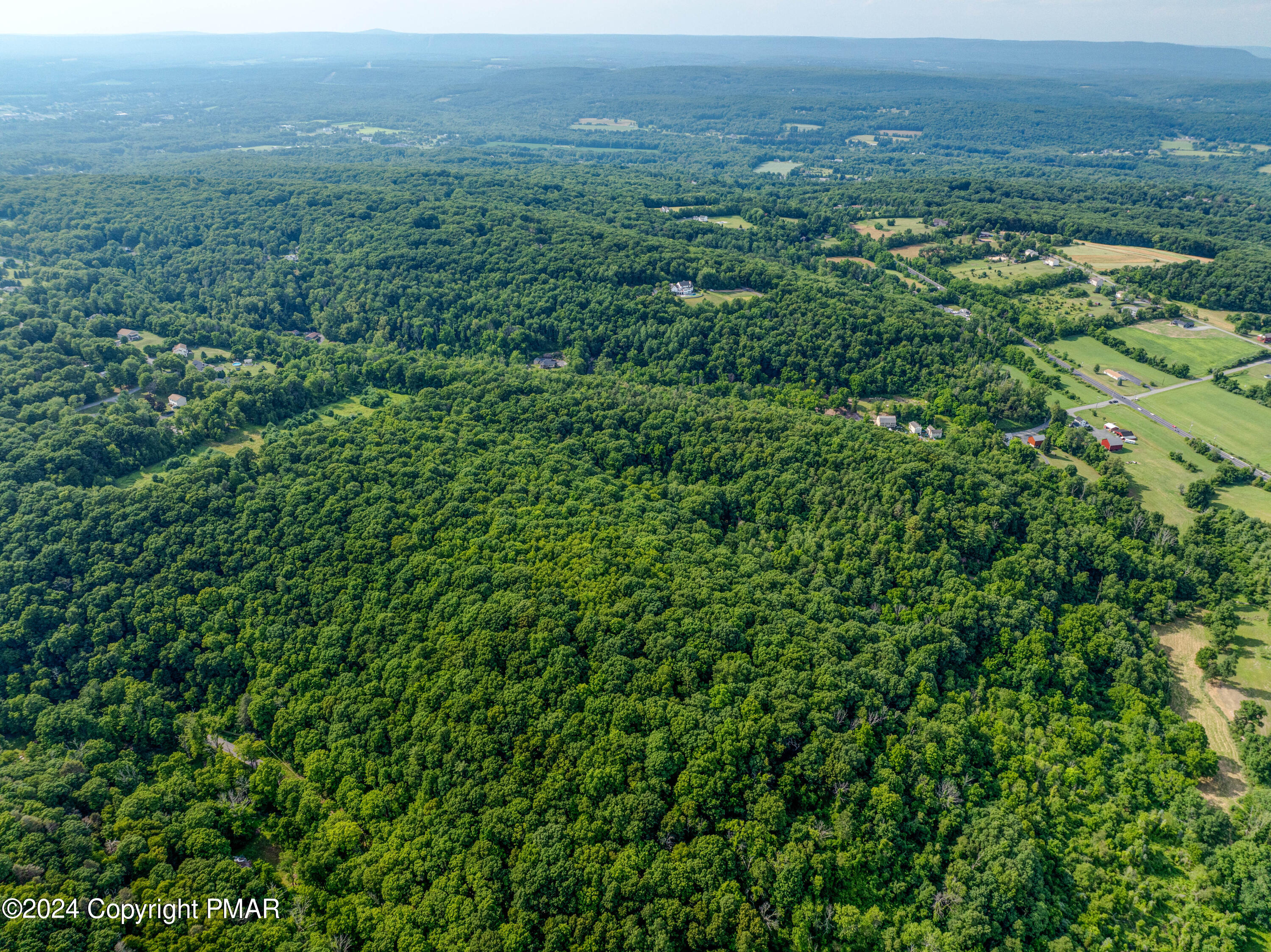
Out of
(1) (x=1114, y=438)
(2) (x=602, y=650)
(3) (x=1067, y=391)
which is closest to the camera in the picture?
(2) (x=602, y=650)

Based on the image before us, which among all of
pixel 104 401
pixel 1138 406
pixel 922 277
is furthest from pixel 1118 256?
pixel 104 401

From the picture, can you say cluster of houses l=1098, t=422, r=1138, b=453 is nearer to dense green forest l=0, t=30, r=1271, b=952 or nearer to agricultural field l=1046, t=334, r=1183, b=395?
dense green forest l=0, t=30, r=1271, b=952

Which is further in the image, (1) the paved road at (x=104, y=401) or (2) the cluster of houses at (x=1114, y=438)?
(2) the cluster of houses at (x=1114, y=438)

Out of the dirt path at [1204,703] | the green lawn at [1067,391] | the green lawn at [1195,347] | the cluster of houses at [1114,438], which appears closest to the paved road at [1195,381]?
the green lawn at [1195,347]

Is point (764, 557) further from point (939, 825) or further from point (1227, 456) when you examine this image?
point (1227, 456)

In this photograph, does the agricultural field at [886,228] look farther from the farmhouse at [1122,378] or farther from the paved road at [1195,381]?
the paved road at [1195,381]

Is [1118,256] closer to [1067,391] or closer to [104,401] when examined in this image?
[1067,391]
